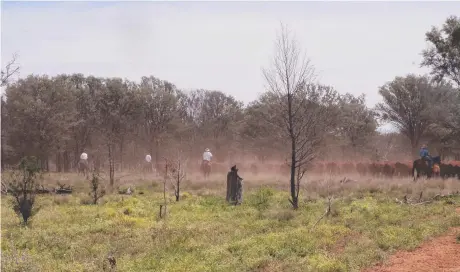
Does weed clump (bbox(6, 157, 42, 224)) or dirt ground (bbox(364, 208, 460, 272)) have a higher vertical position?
weed clump (bbox(6, 157, 42, 224))

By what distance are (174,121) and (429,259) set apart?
47112 mm

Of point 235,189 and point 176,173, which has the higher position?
point 176,173

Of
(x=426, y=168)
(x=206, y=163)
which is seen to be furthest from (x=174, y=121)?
(x=426, y=168)

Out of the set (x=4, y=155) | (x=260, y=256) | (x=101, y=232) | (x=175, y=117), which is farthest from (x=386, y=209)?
(x=175, y=117)

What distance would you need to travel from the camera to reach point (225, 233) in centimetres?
1248

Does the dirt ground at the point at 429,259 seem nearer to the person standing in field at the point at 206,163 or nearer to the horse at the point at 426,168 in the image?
the horse at the point at 426,168

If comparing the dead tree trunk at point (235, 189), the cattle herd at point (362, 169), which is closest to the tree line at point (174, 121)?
the cattle herd at point (362, 169)

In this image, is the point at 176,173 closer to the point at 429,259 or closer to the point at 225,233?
the point at 225,233

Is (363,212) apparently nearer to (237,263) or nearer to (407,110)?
(237,263)

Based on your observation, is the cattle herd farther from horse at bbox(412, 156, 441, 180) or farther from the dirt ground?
the dirt ground

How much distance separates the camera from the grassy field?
9.48m

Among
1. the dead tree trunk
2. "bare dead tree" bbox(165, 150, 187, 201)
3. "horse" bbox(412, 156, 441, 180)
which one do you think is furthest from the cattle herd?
the dead tree trunk

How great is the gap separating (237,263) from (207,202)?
9.29m

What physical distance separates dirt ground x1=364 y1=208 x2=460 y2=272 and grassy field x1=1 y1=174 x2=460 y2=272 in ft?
0.91
